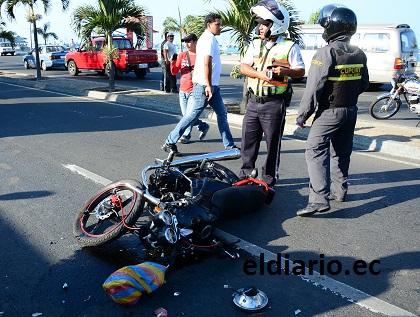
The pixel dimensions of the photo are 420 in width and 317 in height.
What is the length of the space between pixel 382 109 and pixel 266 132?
639 cm

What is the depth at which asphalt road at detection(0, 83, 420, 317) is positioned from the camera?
2.91 metres

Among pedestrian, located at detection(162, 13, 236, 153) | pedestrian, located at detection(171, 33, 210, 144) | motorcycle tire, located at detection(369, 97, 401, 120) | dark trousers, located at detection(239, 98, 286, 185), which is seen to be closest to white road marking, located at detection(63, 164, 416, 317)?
dark trousers, located at detection(239, 98, 286, 185)

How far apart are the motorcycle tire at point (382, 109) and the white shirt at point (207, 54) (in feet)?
17.2

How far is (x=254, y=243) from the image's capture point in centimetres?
377

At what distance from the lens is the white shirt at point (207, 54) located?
6.07 meters

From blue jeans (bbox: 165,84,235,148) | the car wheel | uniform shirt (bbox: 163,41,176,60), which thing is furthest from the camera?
the car wheel

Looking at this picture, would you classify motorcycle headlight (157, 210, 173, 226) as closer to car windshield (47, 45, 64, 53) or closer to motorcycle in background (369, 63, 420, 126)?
motorcycle in background (369, 63, 420, 126)

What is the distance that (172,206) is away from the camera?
3.45 m

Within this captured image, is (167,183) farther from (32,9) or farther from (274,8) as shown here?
(32,9)

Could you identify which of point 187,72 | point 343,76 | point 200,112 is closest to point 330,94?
point 343,76

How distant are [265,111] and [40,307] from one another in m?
2.79

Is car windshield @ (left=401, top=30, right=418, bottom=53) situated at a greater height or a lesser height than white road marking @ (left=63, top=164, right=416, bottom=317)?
greater

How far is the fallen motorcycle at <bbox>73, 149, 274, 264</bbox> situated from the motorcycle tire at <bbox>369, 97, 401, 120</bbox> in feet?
21.5

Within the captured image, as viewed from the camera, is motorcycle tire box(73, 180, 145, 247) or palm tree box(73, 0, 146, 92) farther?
palm tree box(73, 0, 146, 92)
